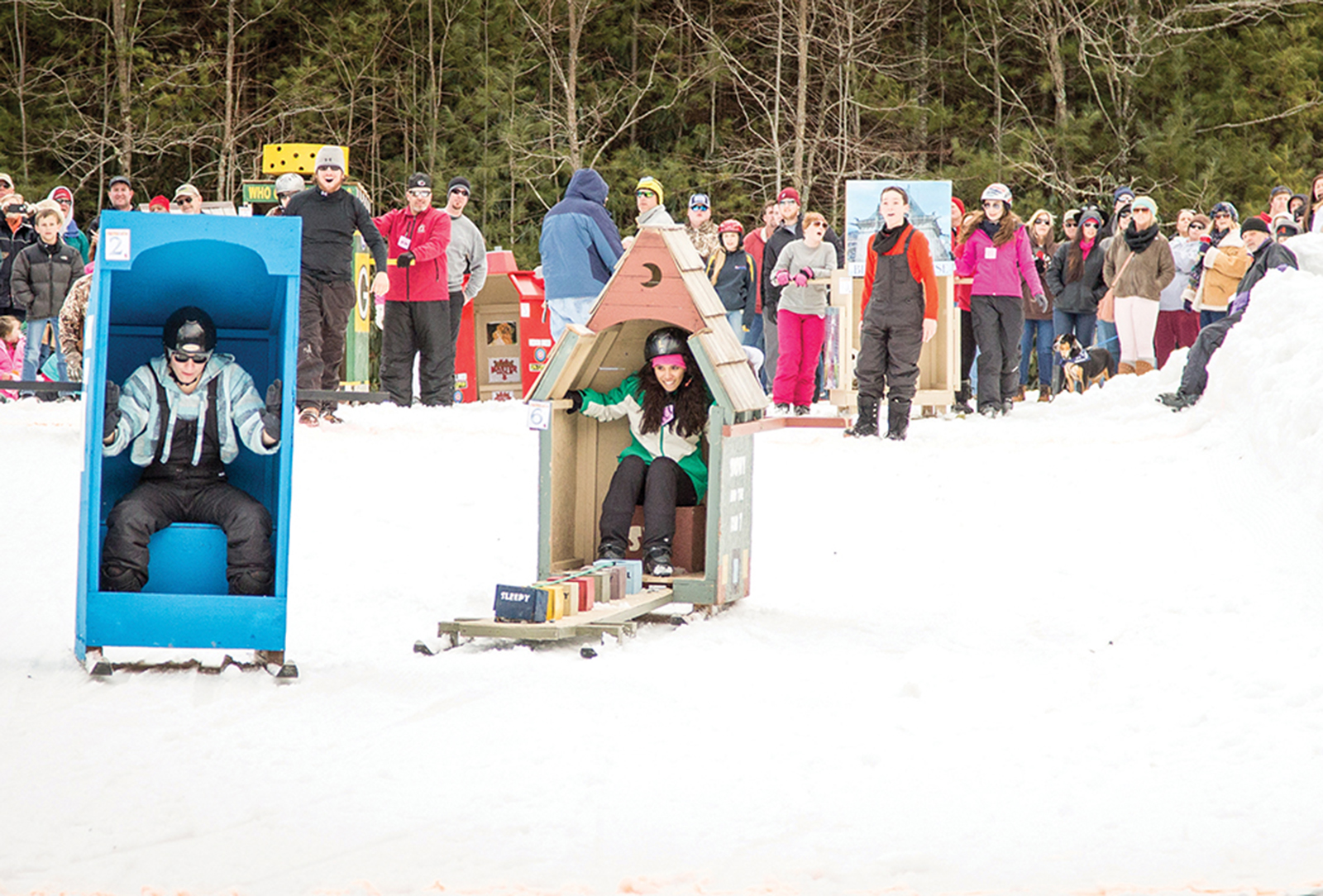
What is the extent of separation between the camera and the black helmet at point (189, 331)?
474 cm

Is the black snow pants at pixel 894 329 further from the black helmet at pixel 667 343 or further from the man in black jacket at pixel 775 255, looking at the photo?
the black helmet at pixel 667 343

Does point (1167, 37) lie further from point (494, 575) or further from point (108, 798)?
point (108, 798)

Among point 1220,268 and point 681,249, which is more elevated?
point 1220,268

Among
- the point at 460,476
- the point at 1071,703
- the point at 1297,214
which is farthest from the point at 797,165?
the point at 1071,703

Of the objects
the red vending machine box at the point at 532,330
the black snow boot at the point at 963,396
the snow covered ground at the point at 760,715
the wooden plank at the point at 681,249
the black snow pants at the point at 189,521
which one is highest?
the red vending machine box at the point at 532,330

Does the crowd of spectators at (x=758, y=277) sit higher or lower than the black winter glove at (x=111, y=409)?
higher

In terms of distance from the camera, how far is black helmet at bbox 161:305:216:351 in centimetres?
474

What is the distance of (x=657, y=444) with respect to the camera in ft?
19.8

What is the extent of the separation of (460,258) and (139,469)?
6.59 metres

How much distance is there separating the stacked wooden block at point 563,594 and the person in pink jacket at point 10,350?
7234 mm

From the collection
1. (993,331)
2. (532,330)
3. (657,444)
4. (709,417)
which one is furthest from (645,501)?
(532,330)

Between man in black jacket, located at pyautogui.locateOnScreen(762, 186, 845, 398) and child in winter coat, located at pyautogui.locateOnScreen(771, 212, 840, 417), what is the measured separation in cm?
22

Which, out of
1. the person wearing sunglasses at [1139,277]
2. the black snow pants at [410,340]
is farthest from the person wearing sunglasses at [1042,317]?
the black snow pants at [410,340]

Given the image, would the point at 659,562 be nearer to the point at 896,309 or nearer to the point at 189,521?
the point at 189,521
